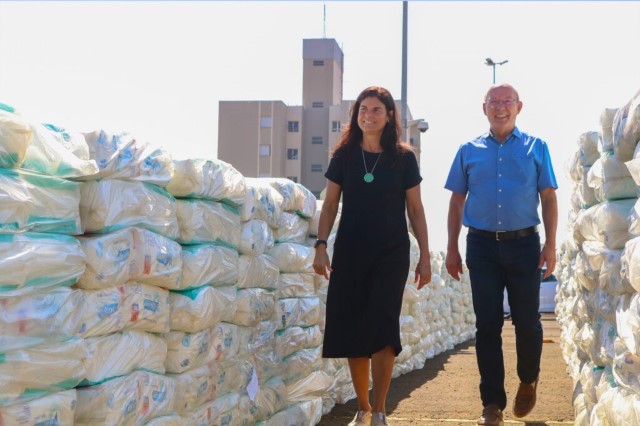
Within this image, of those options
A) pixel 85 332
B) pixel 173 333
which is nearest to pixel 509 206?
pixel 173 333

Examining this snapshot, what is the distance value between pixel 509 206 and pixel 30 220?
2.88 meters

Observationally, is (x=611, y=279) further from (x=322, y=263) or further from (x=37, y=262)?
(x=37, y=262)

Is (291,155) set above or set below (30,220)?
above

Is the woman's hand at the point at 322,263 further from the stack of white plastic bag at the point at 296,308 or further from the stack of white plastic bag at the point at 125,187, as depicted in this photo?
the stack of white plastic bag at the point at 125,187

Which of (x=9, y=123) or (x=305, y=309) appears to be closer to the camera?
(x=9, y=123)

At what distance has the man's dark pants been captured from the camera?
5.06 meters

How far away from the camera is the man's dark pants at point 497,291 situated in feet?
16.6

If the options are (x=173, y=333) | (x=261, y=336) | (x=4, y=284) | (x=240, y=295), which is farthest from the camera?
(x=261, y=336)

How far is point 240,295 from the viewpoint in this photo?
15.2ft

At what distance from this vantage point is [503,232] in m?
5.10

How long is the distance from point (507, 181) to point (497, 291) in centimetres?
57

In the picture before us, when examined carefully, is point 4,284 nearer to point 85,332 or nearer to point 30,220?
point 30,220

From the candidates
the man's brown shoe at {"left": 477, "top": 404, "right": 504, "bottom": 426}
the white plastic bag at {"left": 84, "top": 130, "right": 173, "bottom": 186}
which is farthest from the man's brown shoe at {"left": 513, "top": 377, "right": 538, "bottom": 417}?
the white plastic bag at {"left": 84, "top": 130, "right": 173, "bottom": 186}

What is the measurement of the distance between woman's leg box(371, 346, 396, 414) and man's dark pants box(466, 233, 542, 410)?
26.9 inches
